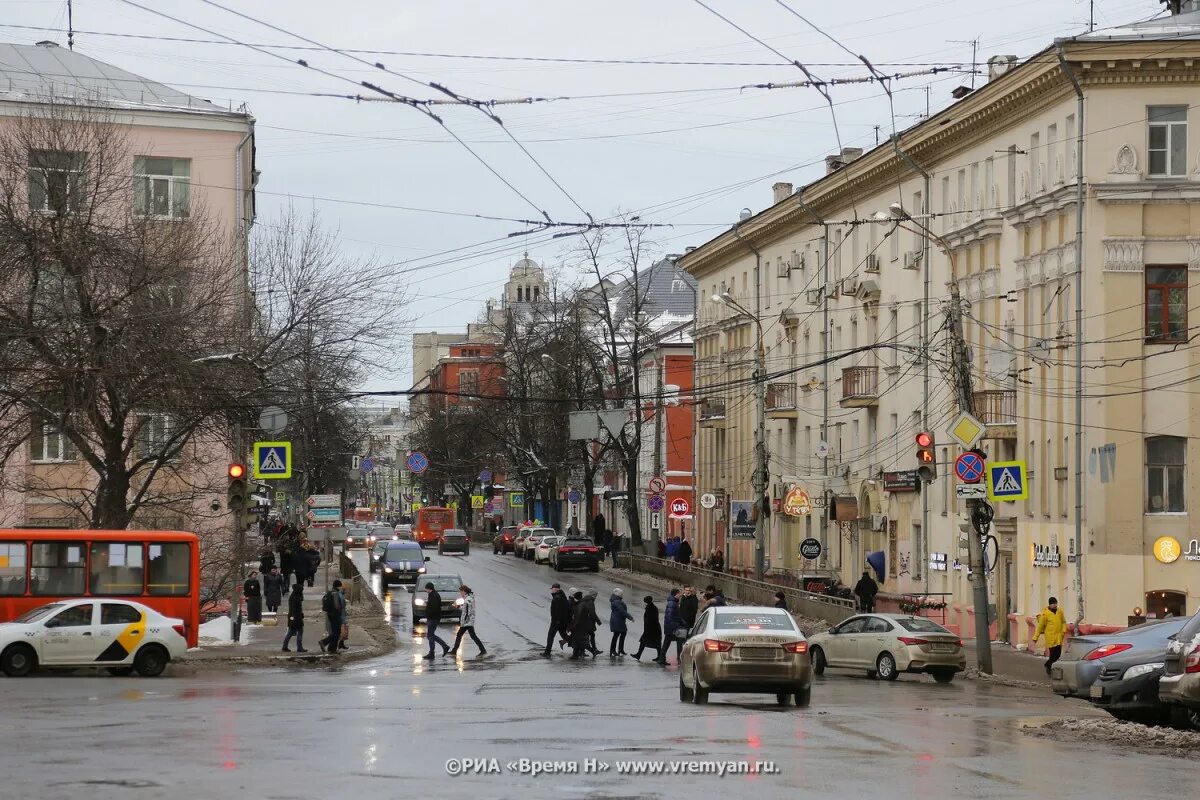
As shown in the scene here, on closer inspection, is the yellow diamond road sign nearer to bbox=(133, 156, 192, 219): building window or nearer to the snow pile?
the snow pile

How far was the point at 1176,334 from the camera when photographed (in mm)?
39969

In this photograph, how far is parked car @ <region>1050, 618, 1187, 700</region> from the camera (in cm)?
2173

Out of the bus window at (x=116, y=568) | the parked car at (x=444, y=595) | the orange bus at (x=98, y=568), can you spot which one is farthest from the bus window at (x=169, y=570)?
the parked car at (x=444, y=595)

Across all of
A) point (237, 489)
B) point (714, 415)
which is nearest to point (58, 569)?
point (237, 489)

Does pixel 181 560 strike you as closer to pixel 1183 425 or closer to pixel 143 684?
pixel 143 684

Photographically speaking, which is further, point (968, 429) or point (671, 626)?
point (671, 626)

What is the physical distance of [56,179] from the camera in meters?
34.8

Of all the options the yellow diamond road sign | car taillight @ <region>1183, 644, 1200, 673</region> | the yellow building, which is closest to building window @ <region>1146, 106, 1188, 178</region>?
the yellow building

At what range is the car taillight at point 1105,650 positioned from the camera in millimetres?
21953

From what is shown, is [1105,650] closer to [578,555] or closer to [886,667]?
[886,667]

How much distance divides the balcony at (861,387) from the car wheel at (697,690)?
3284 cm

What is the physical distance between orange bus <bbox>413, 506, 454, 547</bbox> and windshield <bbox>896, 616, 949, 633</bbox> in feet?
245

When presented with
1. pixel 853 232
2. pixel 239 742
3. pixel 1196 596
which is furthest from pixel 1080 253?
pixel 239 742

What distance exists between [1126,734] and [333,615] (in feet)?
65.9
